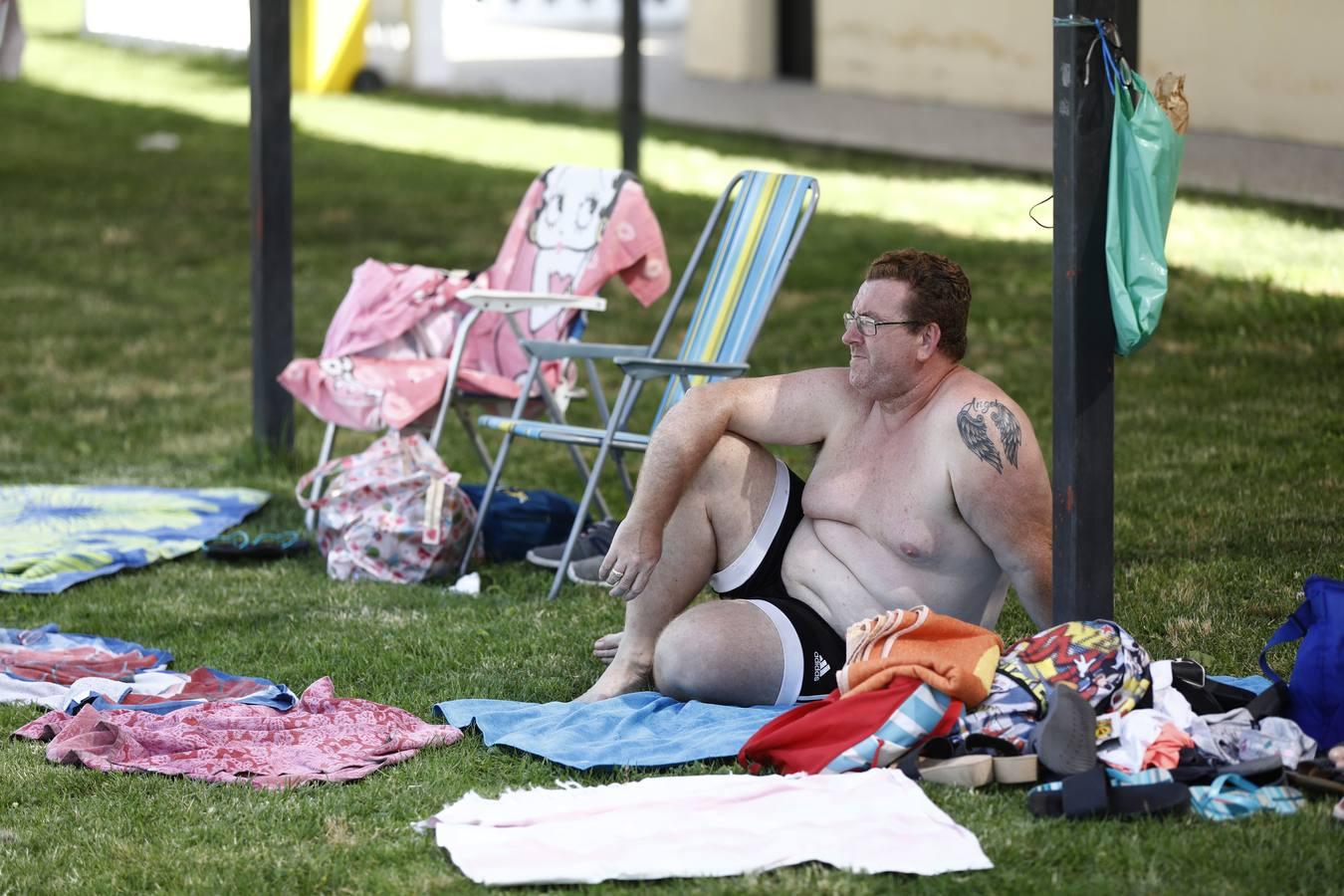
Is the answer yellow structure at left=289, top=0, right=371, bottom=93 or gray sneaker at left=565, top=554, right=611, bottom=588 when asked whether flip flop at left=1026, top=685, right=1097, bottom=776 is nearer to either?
gray sneaker at left=565, top=554, right=611, bottom=588

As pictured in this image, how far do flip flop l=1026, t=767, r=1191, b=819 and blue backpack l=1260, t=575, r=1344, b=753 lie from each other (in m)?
0.42

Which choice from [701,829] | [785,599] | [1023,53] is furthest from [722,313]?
[1023,53]

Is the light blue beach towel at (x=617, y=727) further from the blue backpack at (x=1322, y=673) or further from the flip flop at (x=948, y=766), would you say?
the blue backpack at (x=1322, y=673)

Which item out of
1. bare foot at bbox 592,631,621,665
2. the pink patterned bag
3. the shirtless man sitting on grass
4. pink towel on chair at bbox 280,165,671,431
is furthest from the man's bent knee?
pink towel on chair at bbox 280,165,671,431

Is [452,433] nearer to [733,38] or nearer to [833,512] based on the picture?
[833,512]

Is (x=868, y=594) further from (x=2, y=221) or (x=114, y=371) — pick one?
(x=2, y=221)

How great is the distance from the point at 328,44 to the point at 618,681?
1525 centimetres

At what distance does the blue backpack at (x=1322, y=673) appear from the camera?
359 cm

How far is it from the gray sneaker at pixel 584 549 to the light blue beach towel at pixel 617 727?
3.86ft

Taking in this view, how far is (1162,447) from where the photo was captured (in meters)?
6.75

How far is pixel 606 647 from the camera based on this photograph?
14.9ft

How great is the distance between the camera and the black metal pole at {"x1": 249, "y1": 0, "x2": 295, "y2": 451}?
6625mm

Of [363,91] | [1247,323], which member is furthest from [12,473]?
[363,91]

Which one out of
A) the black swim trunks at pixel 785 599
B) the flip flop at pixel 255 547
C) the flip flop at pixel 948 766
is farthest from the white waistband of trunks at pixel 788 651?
the flip flop at pixel 255 547
